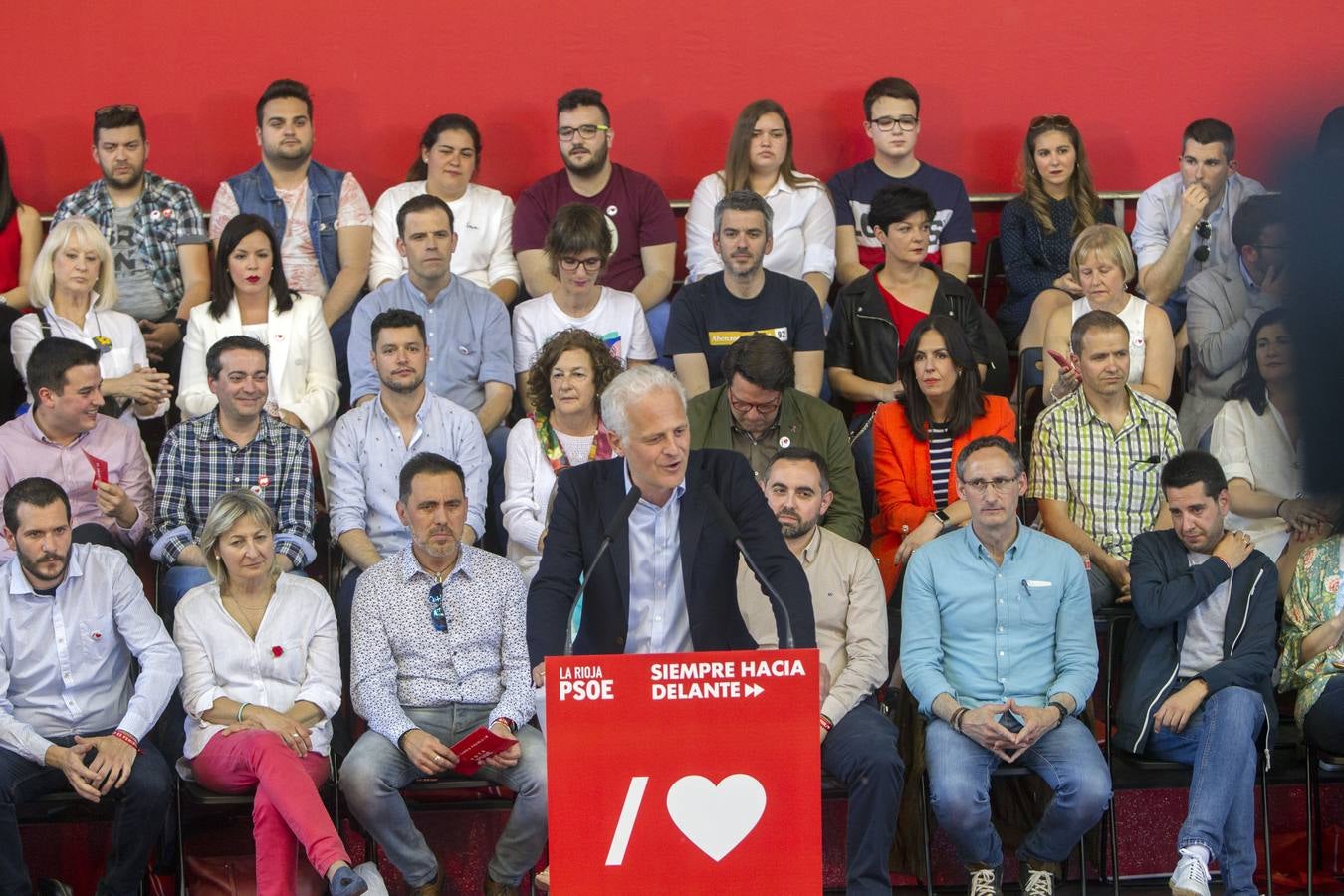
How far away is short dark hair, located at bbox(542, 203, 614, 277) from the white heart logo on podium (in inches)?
116

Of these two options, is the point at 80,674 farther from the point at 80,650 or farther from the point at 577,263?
the point at 577,263

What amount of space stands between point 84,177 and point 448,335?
213cm

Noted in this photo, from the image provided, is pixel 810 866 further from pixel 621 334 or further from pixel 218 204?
pixel 218 204

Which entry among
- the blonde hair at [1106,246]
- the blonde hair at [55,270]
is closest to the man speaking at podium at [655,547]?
the blonde hair at [1106,246]

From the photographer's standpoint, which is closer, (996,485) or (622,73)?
(996,485)

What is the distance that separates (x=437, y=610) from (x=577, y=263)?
154cm

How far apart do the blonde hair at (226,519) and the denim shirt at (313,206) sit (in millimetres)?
1794

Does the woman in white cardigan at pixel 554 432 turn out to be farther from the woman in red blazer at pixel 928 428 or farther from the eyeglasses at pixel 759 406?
the woman in red blazer at pixel 928 428

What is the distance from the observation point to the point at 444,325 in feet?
18.6

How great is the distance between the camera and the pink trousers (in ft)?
13.5

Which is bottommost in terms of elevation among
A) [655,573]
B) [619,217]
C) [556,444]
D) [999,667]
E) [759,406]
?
[999,667]

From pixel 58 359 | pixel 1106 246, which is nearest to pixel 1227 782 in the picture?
pixel 1106 246

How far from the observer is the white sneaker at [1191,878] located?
407cm

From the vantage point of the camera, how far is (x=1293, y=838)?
4777 millimetres
